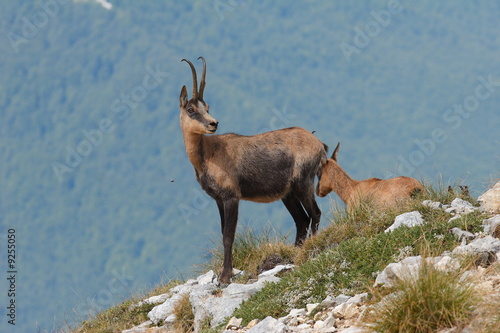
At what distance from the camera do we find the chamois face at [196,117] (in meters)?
11.2

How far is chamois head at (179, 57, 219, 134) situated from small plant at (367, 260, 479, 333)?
5.60m

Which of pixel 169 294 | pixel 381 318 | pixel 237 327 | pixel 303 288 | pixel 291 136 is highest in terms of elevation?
pixel 291 136

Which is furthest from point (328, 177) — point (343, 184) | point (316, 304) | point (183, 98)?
point (316, 304)

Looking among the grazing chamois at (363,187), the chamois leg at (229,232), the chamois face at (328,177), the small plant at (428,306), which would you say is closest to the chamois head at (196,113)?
the chamois leg at (229,232)

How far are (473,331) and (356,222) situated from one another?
575 centimetres

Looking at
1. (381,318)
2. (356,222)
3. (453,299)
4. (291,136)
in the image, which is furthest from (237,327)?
(291,136)

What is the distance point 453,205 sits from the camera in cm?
1090

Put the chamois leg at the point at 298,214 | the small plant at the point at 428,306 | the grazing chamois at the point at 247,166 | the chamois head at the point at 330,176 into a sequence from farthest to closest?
the chamois head at the point at 330,176 → the chamois leg at the point at 298,214 → the grazing chamois at the point at 247,166 → the small plant at the point at 428,306

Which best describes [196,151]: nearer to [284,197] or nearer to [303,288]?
[284,197]

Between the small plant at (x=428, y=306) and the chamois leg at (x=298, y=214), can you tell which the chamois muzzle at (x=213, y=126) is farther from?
the small plant at (x=428, y=306)

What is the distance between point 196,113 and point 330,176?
3.88 metres

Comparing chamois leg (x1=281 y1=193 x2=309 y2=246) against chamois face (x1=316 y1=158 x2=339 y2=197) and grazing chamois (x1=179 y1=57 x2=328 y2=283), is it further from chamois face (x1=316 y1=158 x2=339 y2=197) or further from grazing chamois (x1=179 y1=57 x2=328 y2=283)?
chamois face (x1=316 y1=158 x2=339 y2=197)

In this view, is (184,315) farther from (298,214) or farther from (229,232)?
(298,214)

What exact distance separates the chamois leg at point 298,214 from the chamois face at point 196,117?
225 cm
